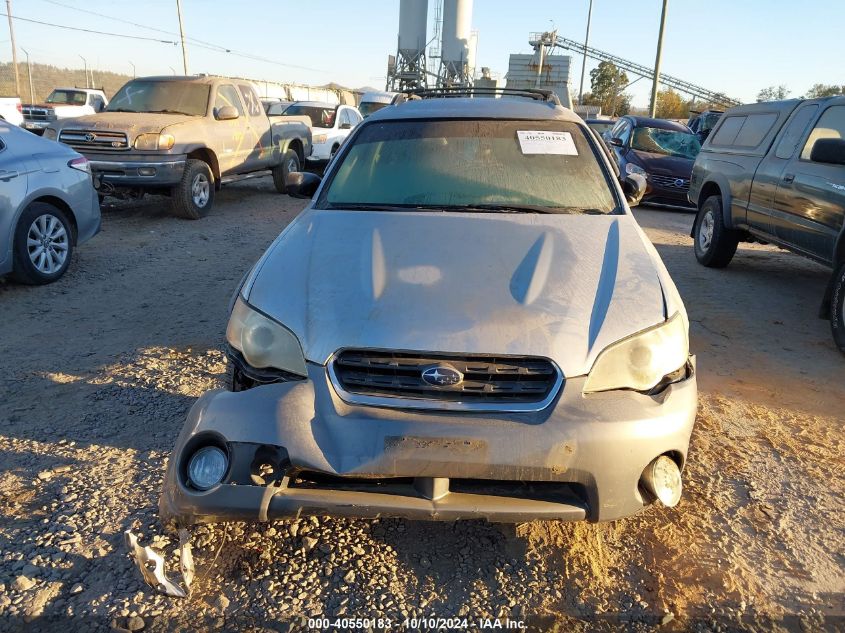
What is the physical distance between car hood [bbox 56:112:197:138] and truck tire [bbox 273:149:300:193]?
2.81 meters

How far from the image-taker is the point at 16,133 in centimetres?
583

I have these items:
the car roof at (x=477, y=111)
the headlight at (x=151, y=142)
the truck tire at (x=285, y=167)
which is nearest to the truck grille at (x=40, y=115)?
the truck tire at (x=285, y=167)

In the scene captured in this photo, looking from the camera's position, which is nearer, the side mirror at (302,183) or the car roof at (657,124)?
the side mirror at (302,183)

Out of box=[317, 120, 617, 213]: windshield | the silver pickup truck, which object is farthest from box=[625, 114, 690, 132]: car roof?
box=[317, 120, 617, 213]: windshield

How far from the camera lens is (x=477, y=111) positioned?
3.74 meters

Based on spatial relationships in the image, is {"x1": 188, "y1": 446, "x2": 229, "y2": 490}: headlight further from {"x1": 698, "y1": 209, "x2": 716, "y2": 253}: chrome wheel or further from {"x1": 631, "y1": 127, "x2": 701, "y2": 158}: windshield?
{"x1": 631, "y1": 127, "x2": 701, "y2": 158}: windshield

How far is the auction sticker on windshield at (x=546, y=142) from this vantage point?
11.6ft

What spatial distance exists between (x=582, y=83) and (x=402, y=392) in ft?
162

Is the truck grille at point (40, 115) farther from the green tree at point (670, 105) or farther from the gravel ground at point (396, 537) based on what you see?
the green tree at point (670, 105)

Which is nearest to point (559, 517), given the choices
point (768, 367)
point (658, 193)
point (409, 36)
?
point (768, 367)

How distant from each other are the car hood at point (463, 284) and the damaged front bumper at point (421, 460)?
0.21m

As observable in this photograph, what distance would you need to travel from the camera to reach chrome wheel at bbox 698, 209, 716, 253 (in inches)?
301

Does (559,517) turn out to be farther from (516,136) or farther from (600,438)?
(516,136)

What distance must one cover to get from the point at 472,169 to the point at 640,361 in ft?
5.30
